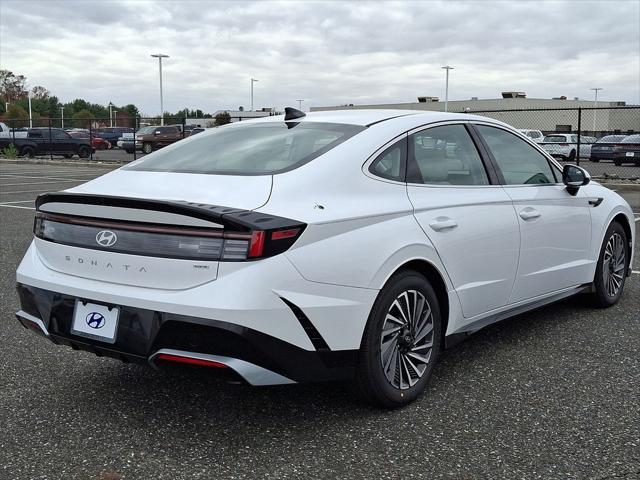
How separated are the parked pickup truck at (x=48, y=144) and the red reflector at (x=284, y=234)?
3240 cm

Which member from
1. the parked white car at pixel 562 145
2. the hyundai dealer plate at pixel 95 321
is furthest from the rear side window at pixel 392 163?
the parked white car at pixel 562 145

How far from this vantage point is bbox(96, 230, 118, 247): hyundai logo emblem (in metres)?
3.19

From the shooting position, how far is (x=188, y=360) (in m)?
2.98

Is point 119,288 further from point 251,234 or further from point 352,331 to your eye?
point 352,331

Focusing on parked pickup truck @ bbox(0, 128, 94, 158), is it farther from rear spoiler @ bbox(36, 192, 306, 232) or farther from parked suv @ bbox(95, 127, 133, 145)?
rear spoiler @ bbox(36, 192, 306, 232)

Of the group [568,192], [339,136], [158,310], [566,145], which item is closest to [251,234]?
[158,310]

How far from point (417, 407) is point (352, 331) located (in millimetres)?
700

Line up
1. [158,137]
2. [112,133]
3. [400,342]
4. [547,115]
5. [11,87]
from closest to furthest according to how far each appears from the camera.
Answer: [400,342] < [158,137] < [112,133] < [547,115] < [11,87]

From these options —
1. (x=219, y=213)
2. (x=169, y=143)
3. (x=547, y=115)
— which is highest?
(x=547, y=115)

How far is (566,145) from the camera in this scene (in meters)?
30.9

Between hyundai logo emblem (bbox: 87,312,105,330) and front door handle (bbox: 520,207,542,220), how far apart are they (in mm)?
2579

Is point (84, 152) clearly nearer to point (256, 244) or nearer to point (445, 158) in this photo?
point (445, 158)

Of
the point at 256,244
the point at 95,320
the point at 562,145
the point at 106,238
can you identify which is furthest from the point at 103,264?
the point at 562,145

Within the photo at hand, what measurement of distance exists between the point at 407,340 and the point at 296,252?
3.01ft
